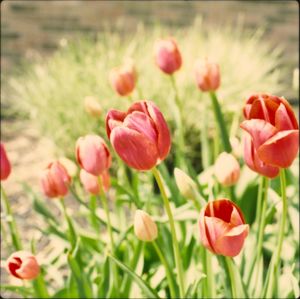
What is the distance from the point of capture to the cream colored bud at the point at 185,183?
47.1 inches

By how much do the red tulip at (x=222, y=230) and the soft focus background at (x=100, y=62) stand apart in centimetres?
89

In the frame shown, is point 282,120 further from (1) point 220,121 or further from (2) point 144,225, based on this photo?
(1) point 220,121

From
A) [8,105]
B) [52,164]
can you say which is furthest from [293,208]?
[8,105]

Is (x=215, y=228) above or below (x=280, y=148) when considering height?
below

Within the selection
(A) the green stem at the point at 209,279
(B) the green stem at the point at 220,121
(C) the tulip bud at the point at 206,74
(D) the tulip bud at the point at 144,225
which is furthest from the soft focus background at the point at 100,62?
(D) the tulip bud at the point at 144,225

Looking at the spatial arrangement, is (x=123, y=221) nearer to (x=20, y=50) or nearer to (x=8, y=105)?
(x=8, y=105)

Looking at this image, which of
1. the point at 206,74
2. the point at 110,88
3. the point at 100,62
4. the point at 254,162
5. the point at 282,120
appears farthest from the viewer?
the point at 100,62

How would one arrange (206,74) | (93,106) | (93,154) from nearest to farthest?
(93,154) < (206,74) < (93,106)

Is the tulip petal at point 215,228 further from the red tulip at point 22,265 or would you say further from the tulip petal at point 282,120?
the red tulip at point 22,265

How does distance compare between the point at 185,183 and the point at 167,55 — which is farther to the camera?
the point at 167,55

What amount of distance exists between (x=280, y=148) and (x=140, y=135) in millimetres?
211

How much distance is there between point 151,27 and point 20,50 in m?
1.07

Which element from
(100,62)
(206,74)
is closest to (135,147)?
(206,74)

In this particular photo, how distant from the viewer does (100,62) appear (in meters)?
3.49
